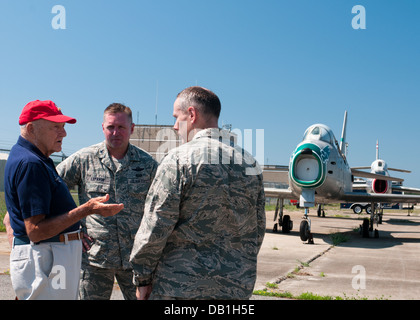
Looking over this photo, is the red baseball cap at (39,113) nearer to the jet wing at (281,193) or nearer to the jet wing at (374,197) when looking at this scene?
the jet wing at (281,193)

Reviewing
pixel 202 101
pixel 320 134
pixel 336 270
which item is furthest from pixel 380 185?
pixel 202 101

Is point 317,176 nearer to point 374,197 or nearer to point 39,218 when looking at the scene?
point 374,197

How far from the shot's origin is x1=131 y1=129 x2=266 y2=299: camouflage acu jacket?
2145 millimetres

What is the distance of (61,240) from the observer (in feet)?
8.24

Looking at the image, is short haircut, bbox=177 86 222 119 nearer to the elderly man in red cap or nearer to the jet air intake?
the elderly man in red cap

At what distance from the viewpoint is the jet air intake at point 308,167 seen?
12.5 meters

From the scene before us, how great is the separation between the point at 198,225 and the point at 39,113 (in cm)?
132

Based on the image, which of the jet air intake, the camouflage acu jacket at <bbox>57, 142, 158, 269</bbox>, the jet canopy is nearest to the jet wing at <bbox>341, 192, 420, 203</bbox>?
the jet canopy

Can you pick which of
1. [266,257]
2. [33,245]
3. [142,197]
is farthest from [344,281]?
[33,245]

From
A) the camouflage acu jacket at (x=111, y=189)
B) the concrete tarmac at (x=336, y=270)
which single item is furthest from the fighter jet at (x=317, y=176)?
the camouflage acu jacket at (x=111, y=189)

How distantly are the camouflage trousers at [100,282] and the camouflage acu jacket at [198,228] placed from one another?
1167 mm

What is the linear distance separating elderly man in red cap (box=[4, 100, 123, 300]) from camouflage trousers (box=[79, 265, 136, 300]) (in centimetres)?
65

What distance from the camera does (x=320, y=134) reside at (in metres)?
13.5

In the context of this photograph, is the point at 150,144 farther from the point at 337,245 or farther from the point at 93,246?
the point at 93,246
